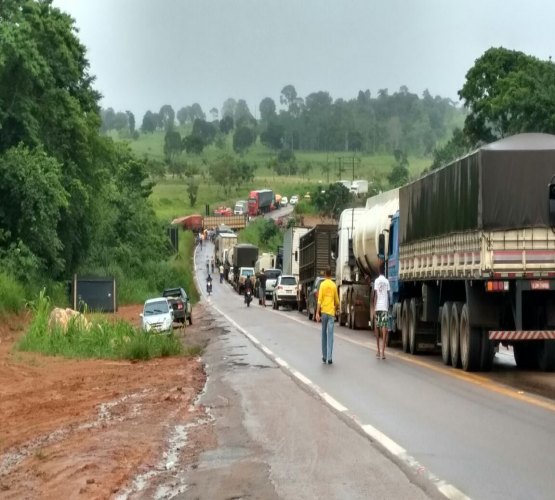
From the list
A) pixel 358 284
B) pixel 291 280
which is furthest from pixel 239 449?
pixel 291 280

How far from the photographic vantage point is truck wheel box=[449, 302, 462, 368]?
20781 mm

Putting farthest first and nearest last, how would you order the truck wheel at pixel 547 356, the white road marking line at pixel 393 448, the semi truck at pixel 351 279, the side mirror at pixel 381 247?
1. the semi truck at pixel 351 279
2. the side mirror at pixel 381 247
3. the truck wheel at pixel 547 356
4. the white road marking line at pixel 393 448

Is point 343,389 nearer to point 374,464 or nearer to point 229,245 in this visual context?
point 374,464

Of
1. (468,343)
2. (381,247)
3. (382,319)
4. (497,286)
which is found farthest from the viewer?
(381,247)

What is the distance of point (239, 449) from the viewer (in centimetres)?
1148

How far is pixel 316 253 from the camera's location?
49.0m

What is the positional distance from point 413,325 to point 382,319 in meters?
1.44

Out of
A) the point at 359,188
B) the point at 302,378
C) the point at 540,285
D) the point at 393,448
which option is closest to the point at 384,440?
the point at 393,448

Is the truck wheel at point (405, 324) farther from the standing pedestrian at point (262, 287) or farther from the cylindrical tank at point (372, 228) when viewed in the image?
the standing pedestrian at point (262, 287)

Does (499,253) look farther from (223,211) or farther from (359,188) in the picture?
(223,211)

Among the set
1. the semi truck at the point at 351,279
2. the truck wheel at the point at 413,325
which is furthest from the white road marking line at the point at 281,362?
the semi truck at the point at 351,279

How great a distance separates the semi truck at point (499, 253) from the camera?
18625 millimetres

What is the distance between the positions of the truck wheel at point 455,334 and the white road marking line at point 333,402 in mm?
4595

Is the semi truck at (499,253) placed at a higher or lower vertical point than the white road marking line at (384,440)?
higher
